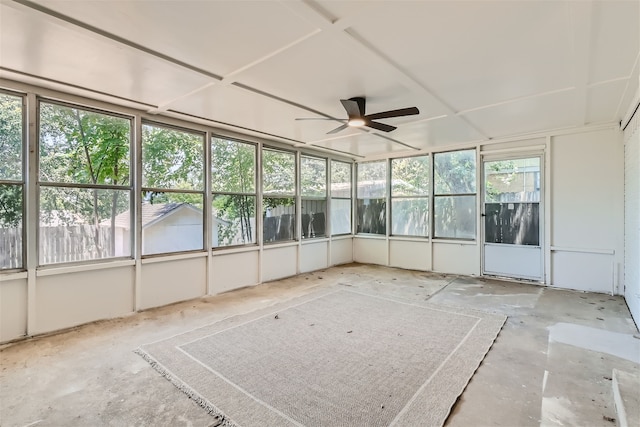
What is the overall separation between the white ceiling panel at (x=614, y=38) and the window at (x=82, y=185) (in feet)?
15.9

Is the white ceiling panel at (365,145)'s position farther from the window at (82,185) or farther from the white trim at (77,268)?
the white trim at (77,268)

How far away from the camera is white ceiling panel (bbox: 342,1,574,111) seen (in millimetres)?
2037

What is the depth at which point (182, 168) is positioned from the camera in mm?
4535

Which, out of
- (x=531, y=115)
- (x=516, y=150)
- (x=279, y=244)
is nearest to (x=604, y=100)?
(x=531, y=115)

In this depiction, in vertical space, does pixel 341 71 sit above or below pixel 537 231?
above

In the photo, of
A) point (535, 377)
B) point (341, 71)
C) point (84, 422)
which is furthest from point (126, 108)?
point (535, 377)

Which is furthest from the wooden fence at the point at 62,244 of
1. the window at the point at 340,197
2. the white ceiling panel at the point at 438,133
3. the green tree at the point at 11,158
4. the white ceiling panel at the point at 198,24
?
the window at the point at 340,197

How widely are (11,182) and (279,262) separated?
3.92 m

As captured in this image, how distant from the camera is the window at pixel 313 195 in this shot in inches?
260

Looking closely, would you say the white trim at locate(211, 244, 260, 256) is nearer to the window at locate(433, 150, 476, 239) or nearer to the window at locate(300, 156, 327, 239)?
the window at locate(300, 156, 327, 239)

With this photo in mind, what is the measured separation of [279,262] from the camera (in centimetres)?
598

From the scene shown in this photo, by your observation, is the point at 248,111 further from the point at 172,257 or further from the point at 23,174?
the point at 23,174

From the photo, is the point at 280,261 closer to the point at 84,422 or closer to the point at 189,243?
the point at 189,243

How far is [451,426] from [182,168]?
4362 mm
